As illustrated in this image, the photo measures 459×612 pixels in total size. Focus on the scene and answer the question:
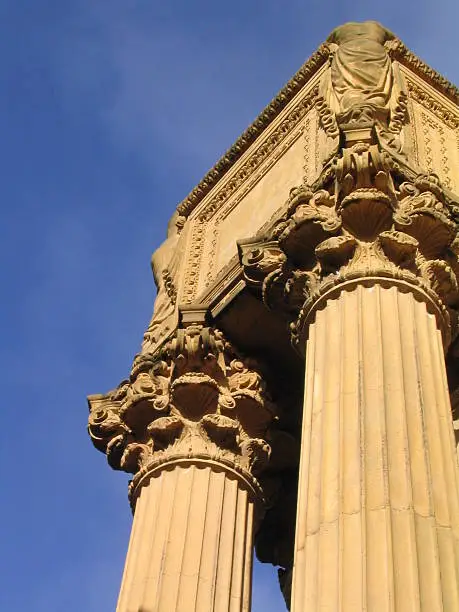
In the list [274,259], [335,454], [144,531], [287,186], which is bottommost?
[335,454]

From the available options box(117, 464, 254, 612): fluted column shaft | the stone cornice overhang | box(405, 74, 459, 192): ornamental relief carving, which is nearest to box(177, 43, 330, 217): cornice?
the stone cornice overhang

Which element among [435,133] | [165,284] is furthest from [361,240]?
[165,284]

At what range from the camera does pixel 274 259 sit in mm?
14156

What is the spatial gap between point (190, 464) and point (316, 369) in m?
3.40

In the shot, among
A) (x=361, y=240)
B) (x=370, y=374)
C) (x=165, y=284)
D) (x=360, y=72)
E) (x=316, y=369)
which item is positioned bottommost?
(x=370, y=374)

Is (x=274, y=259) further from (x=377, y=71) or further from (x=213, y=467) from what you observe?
Answer: (x=377, y=71)

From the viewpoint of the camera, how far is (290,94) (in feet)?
62.4

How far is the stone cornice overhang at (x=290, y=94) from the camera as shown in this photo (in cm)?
1858

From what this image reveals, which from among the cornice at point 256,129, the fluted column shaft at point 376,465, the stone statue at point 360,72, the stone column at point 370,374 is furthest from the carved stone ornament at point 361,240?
the cornice at point 256,129

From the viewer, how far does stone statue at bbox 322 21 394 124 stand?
1605cm

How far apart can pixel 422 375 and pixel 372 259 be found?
1981 millimetres

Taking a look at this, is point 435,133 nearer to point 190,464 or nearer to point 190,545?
point 190,464

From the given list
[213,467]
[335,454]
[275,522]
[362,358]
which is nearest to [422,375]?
[362,358]

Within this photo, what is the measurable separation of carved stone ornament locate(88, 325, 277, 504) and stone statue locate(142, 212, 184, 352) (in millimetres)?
1557
